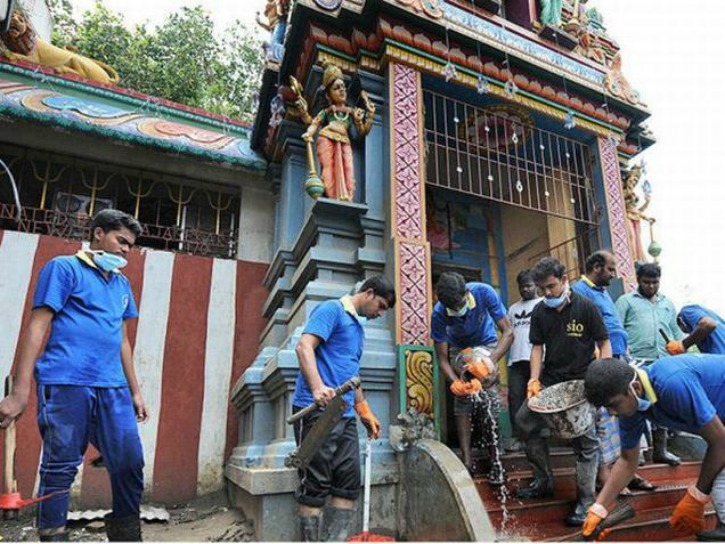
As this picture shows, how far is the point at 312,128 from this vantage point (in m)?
5.09

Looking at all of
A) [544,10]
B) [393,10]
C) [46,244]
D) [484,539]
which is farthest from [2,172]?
[544,10]

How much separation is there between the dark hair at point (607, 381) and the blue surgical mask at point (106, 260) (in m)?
2.70

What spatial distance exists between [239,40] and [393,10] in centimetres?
1230

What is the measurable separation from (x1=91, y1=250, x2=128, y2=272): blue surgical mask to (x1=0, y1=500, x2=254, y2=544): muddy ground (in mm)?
2253

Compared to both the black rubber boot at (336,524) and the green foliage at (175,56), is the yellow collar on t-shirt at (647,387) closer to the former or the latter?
the black rubber boot at (336,524)

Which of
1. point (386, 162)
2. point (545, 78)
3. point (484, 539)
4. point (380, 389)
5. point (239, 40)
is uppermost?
point (239, 40)

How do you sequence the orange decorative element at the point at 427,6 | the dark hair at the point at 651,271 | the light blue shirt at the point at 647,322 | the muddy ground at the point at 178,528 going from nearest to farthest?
the muddy ground at the point at 178,528
the dark hair at the point at 651,271
the light blue shirt at the point at 647,322
the orange decorative element at the point at 427,6

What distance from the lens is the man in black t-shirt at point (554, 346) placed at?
11.4 feet

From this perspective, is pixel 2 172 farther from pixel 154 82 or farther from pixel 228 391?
pixel 154 82

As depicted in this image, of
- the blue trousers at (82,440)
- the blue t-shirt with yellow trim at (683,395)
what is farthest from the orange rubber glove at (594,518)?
the blue trousers at (82,440)

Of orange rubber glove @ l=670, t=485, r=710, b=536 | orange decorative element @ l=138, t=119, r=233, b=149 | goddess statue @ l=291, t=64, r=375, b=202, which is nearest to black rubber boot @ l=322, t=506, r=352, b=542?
orange rubber glove @ l=670, t=485, r=710, b=536

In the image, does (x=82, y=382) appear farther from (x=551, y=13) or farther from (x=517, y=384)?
(x=551, y=13)

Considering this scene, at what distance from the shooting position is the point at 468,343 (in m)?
4.09

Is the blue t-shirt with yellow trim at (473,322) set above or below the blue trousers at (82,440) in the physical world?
above
